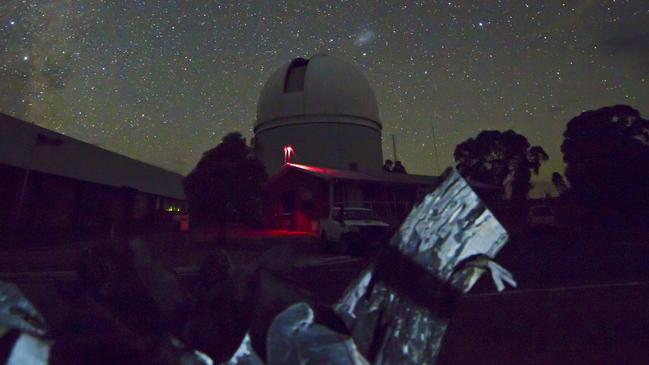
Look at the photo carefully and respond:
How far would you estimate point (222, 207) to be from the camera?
1494 cm

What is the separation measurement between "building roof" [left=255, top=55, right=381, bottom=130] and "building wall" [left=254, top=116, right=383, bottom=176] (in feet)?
2.14

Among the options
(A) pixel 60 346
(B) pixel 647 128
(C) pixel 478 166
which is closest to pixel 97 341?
(A) pixel 60 346

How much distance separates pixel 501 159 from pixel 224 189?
114ft

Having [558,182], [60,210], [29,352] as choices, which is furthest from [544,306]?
[558,182]

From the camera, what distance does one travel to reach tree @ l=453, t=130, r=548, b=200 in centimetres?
3919

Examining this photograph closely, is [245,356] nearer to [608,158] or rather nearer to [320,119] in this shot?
[320,119]

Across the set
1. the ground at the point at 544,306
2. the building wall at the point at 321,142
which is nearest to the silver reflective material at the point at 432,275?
the ground at the point at 544,306

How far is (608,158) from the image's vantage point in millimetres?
23938

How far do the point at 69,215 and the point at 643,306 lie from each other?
2440 centimetres

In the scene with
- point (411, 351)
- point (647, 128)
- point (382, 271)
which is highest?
point (647, 128)

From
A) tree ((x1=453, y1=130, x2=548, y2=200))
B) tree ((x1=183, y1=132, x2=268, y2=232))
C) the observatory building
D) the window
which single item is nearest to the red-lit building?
the observatory building

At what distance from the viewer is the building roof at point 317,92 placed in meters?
28.2

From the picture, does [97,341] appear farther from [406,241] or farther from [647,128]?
[647,128]

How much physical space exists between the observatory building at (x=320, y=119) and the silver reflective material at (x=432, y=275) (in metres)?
26.1
